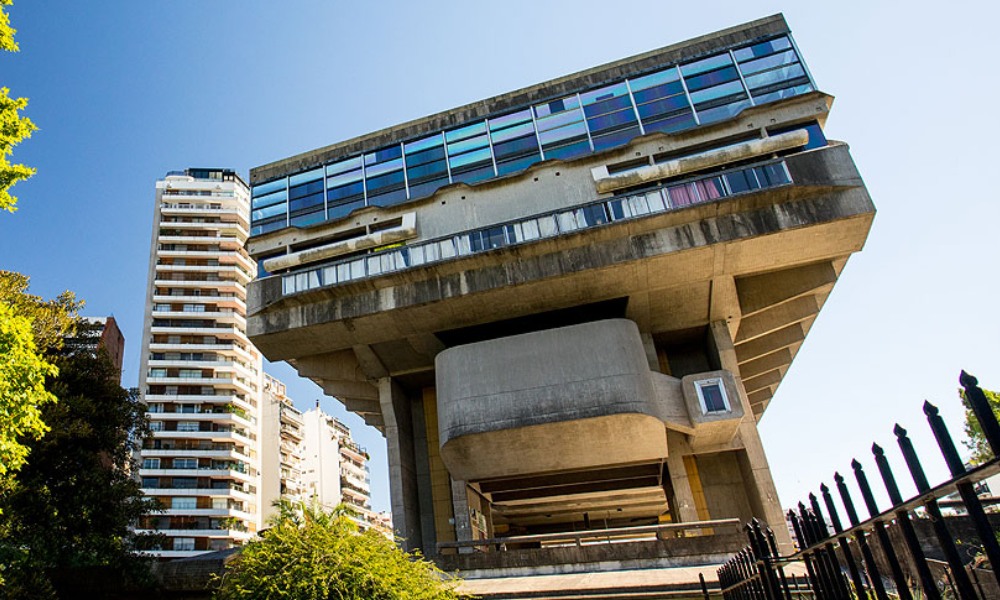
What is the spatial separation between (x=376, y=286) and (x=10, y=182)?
14006 mm

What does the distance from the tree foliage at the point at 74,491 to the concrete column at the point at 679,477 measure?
17.7m

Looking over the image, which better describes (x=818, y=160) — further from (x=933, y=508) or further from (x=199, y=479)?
(x=199, y=479)

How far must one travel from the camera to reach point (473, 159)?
1059 inches

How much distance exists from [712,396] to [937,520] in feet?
67.8

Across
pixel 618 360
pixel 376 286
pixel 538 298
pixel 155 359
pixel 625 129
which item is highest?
pixel 155 359

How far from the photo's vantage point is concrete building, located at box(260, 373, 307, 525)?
60.0 meters

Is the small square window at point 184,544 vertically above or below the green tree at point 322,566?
above

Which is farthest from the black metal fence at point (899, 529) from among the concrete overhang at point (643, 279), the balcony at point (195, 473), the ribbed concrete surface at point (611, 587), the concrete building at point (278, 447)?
the concrete building at point (278, 447)

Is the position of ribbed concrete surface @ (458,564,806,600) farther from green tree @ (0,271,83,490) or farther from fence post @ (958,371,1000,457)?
fence post @ (958,371,1000,457)

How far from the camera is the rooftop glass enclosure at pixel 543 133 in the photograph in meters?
24.6

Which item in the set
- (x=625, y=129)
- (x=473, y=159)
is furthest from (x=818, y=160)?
(x=473, y=159)

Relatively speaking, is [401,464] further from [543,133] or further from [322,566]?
[322,566]

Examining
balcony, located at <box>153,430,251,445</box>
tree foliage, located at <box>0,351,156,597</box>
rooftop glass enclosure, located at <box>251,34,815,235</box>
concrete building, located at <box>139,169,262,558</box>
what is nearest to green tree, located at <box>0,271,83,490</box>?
tree foliage, located at <box>0,351,156,597</box>

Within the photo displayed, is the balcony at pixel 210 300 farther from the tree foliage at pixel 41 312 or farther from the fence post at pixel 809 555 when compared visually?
the fence post at pixel 809 555
